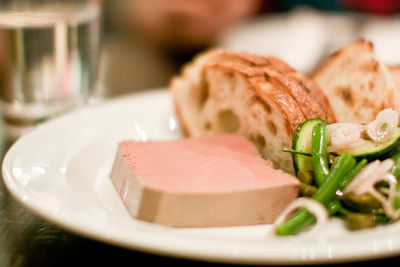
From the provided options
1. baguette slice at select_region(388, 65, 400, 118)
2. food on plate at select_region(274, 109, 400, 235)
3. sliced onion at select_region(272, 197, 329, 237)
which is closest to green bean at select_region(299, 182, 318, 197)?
food on plate at select_region(274, 109, 400, 235)

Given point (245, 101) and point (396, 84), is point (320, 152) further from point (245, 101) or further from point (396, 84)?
point (396, 84)

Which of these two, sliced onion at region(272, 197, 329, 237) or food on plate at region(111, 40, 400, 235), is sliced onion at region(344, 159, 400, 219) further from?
sliced onion at region(272, 197, 329, 237)

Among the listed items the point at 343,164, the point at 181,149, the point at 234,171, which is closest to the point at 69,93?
the point at 181,149

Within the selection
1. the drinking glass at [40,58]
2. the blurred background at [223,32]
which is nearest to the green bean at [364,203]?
the blurred background at [223,32]

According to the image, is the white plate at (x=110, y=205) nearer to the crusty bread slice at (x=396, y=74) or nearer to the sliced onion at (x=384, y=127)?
the sliced onion at (x=384, y=127)

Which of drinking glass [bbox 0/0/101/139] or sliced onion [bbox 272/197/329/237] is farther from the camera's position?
drinking glass [bbox 0/0/101/139]

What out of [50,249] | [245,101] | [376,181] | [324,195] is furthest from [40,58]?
[376,181]
